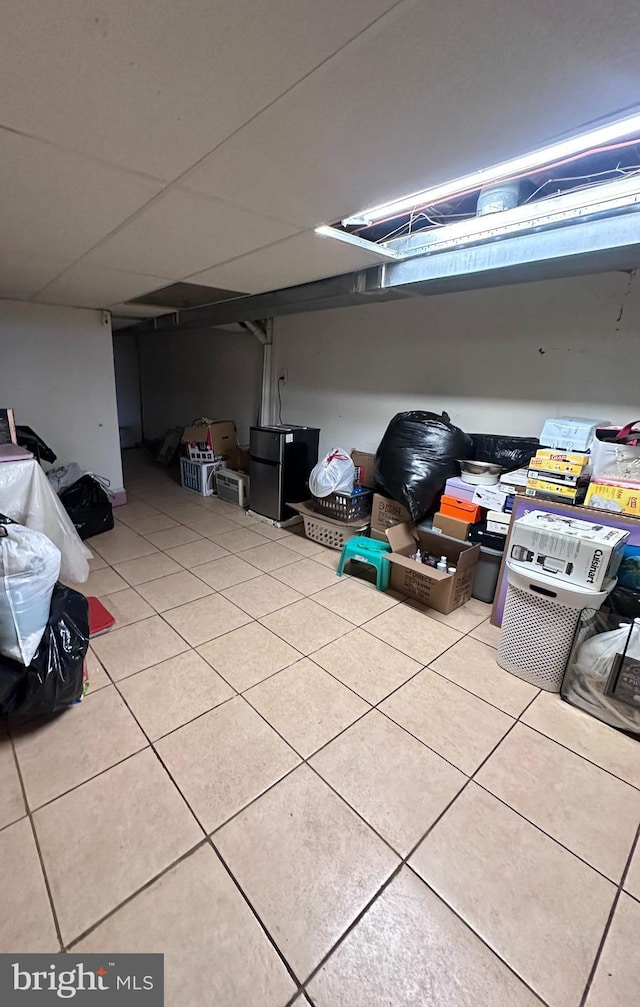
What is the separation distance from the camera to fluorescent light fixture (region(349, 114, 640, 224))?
1145 mm

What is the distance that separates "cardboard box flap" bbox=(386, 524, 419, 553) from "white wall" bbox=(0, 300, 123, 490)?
319cm

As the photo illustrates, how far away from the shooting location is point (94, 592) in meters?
2.61

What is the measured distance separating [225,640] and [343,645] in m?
0.65

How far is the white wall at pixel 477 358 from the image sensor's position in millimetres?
2335

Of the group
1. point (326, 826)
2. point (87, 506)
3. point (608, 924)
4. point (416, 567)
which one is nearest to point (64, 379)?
point (87, 506)

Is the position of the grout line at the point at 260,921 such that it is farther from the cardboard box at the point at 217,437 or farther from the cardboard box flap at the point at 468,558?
the cardboard box at the point at 217,437

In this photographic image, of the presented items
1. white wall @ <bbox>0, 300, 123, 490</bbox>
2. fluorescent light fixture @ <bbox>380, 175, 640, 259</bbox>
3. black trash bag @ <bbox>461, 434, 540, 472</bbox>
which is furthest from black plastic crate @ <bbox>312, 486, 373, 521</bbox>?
white wall @ <bbox>0, 300, 123, 490</bbox>

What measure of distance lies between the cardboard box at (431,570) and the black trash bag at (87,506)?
2502 mm

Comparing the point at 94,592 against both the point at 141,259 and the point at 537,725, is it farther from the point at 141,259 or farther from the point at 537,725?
the point at 537,725

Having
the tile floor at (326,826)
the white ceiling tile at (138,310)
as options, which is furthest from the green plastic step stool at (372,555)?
the white ceiling tile at (138,310)

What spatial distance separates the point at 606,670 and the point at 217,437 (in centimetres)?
431

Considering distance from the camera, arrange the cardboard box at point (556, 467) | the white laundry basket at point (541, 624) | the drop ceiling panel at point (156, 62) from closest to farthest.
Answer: the drop ceiling panel at point (156, 62) < the white laundry basket at point (541, 624) < the cardboard box at point (556, 467)

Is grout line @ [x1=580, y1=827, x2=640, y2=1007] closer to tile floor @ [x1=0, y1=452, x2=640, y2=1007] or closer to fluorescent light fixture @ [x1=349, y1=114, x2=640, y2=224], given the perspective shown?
tile floor @ [x1=0, y1=452, x2=640, y2=1007]

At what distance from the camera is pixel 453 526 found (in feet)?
8.77
